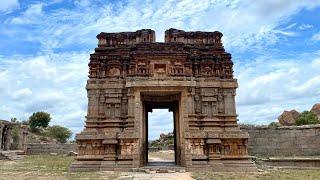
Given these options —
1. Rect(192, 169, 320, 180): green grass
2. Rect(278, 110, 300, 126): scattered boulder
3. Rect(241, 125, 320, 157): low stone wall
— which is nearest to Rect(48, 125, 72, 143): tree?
Rect(278, 110, 300, 126): scattered boulder

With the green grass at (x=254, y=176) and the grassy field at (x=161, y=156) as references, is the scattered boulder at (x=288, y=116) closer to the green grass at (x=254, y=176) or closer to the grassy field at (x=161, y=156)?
the grassy field at (x=161, y=156)

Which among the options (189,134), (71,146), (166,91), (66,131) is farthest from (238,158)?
(66,131)

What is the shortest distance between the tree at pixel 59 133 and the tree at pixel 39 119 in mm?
1504

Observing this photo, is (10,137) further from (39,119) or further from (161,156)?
(39,119)

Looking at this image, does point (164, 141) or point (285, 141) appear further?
point (164, 141)

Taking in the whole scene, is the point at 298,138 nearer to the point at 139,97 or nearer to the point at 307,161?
the point at 307,161

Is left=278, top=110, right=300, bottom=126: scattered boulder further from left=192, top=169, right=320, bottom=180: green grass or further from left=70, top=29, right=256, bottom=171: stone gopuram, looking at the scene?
left=192, top=169, right=320, bottom=180: green grass

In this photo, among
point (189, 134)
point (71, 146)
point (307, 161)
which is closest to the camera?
point (189, 134)

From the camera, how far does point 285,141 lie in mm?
23109

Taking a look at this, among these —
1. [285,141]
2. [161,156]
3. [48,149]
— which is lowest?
[161,156]

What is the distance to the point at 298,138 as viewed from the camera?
75.0 feet

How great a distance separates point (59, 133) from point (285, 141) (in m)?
49.4

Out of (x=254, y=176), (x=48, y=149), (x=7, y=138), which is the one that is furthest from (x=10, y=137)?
(x=254, y=176)

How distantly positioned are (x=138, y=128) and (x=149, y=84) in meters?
2.20
